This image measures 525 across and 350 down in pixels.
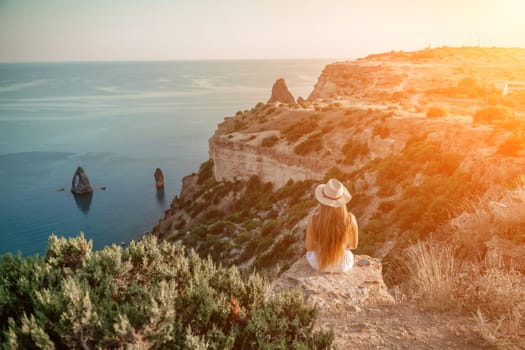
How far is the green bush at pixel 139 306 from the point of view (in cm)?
370

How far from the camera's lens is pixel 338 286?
611cm

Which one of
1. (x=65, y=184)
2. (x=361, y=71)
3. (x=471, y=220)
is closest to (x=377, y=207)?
(x=471, y=220)

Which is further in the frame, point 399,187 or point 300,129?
point 300,129

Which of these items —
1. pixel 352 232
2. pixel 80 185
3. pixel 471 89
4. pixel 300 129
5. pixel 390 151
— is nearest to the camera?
pixel 352 232

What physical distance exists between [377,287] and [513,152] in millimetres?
9236

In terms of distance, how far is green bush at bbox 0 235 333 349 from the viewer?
3697 millimetres

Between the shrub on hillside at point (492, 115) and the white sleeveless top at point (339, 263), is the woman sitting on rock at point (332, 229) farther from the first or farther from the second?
the shrub on hillside at point (492, 115)

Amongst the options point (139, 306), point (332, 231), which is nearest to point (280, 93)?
point (332, 231)

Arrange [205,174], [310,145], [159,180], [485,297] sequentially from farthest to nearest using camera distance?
[159,180] → [205,174] → [310,145] → [485,297]

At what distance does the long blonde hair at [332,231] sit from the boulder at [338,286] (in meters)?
0.46

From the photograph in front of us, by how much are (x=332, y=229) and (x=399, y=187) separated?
11.3m

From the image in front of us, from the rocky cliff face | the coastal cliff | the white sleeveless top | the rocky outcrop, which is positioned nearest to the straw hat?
the white sleeveless top

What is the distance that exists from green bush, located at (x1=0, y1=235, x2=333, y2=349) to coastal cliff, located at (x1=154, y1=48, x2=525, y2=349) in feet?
4.45

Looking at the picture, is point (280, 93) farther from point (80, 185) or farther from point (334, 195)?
point (334, 195)
